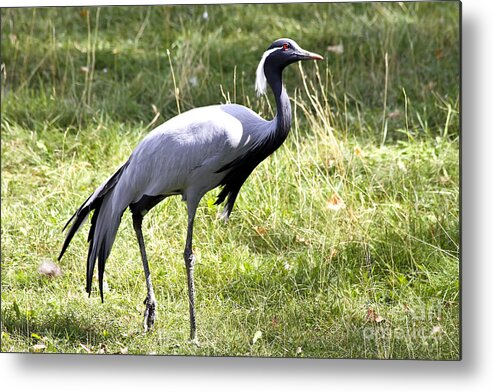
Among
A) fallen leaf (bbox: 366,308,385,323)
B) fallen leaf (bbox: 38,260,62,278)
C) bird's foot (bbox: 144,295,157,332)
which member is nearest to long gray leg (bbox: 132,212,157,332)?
bird's foot (bbox: 144,295,157,332)

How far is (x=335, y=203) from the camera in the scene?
3.23m

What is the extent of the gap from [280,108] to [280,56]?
0.17 meters

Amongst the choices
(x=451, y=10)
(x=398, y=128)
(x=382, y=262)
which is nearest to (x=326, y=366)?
(x=382, y=262)

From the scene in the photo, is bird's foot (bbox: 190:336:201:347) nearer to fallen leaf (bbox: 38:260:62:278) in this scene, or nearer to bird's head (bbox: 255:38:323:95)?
→ fallen leaf (bbox: 38:260:62:278)

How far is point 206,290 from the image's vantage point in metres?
3.16

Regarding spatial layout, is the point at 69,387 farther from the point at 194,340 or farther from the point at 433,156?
the point at 433,156

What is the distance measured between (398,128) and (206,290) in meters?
0.91

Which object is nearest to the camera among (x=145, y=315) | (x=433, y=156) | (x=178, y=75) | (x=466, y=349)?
(x=466, y=349)

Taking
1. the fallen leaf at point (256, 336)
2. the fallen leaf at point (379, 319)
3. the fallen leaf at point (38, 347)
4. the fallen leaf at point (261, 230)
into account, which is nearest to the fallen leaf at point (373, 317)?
the fallen leaf at point (379, 319)

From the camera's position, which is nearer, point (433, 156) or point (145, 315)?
point (145, 315)

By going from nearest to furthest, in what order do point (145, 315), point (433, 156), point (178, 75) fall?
point (145, 315) → point (433, 156) → point (178, 75)

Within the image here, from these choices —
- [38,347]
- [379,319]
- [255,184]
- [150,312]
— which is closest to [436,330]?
[379,319]

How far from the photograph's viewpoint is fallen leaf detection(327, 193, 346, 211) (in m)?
3.22

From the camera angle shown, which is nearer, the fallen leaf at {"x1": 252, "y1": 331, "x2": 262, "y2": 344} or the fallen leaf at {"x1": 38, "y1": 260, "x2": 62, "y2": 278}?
the fallen leaf at {"x1": 252, "y1": 331, "x2": 262, "y2": 344}
